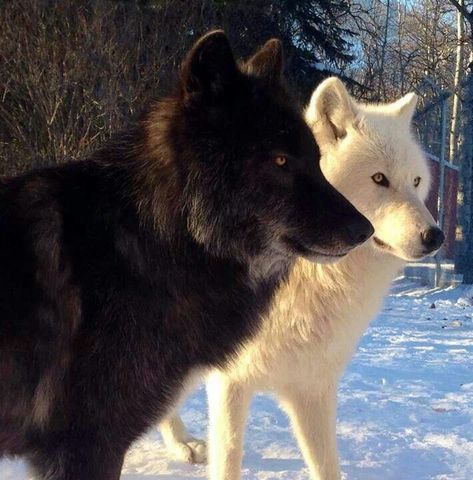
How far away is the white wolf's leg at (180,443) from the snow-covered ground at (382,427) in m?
0.06

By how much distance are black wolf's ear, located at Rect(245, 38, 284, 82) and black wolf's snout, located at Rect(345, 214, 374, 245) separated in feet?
2.13

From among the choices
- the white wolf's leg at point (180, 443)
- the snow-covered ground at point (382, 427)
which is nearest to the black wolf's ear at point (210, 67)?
the snow-covered ground at point (382, 427)

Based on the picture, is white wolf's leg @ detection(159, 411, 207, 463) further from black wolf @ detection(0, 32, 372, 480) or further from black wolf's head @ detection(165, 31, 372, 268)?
black wolf's head @ detection(165, 31, 372, 268)

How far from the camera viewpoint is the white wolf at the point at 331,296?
2.91 m

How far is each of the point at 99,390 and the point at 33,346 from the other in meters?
Result: 0.25

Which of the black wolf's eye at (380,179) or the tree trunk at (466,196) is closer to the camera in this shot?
the black wolf's eye at (380,179)

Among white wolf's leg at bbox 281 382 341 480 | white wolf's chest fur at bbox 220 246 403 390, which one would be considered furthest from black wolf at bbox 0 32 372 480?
white wolf's leg at bbox 281 382 341 480

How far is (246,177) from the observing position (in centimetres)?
219

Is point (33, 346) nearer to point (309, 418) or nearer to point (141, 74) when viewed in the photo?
point (309, 418)

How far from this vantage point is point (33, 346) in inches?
78.9

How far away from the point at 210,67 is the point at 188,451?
7.86 feet

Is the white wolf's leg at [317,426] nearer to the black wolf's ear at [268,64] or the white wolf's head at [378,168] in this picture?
the white wolf's head at [378,168]

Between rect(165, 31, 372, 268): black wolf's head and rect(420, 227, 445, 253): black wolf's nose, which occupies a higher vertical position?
rect(165, 31, 372, 268): black wolf's head

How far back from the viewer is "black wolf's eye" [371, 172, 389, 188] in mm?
2949
